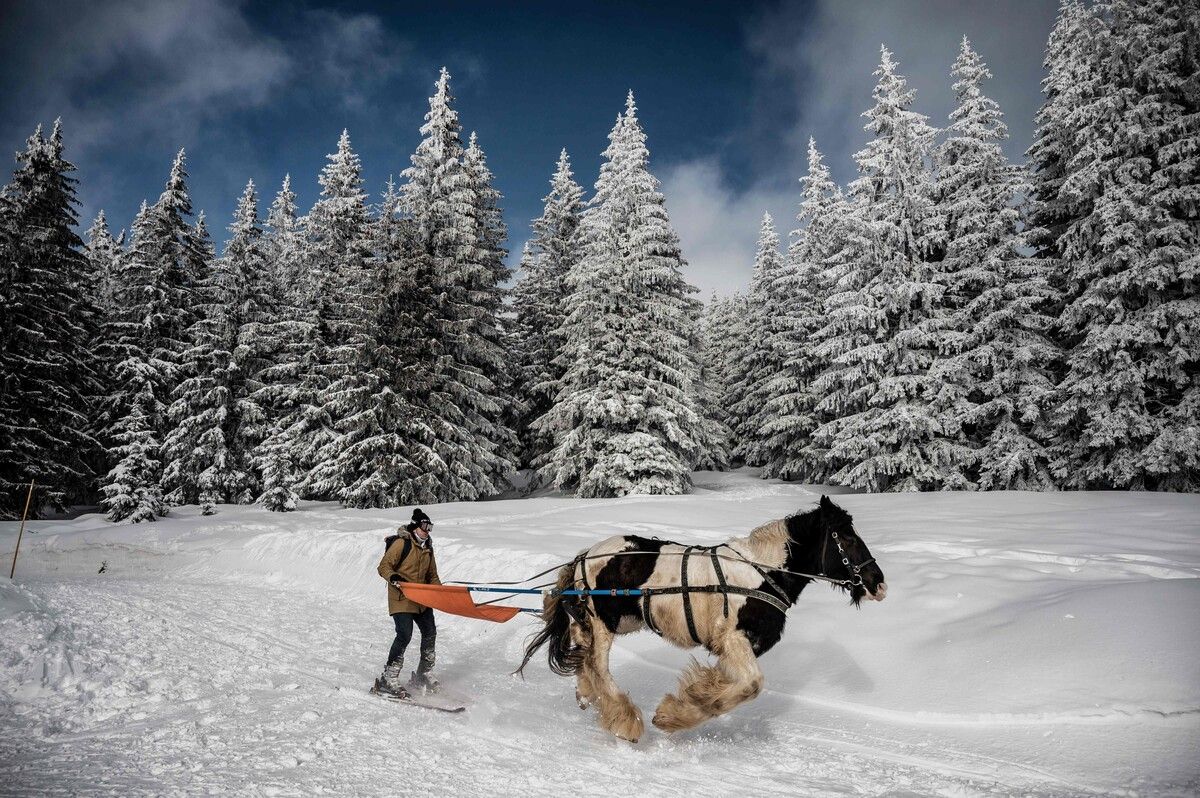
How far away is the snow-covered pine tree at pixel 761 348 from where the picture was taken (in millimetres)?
30281

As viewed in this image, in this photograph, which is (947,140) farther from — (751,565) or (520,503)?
(751,565)

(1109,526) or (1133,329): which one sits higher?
(1133,329)

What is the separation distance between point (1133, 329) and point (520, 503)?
17832 mm

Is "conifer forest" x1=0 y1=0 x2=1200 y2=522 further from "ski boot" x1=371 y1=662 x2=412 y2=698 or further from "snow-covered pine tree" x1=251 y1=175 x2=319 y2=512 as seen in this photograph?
"ski boot" x1=371 y1=662 x2=412 y2=698

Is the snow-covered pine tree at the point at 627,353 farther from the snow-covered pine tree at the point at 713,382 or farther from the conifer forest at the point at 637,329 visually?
the snow-covered pine tree at the point at 713,382

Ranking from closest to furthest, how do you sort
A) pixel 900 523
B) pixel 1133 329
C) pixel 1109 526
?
pixel 1109 526 → pixel 900 523 → pixel 1133 329

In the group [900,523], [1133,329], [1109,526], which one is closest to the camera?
[1109,526]

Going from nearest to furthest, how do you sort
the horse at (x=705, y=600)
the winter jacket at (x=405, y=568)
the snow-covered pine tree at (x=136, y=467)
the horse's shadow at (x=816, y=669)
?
the horse at (x=705, y=600) → the horse's shadow at (x=816, y=669) → the winter jacket at (x=405, y=568) → the snow-covered pine tree at (x=136, y=467)

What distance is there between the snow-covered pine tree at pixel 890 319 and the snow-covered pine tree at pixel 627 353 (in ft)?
19.3

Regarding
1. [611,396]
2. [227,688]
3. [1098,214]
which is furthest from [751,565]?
[1098,214]

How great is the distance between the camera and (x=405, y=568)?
20.9 feet

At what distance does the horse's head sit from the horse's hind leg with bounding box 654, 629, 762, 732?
3.13 feet

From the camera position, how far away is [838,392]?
2258cm

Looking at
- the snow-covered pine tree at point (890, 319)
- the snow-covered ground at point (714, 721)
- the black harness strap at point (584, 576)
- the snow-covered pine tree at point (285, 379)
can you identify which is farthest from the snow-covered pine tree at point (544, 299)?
the black harness strap at point (584, 576)
